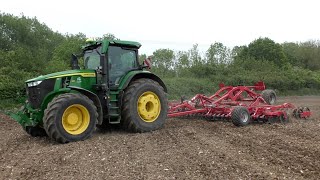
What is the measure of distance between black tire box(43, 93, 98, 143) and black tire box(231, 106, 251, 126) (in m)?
3.66

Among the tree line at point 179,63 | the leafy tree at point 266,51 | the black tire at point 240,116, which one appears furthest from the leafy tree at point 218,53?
the black tire at point 240,116

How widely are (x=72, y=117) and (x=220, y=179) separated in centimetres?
377

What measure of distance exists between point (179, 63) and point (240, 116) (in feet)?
83.6

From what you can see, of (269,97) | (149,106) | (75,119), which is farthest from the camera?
(269,97)

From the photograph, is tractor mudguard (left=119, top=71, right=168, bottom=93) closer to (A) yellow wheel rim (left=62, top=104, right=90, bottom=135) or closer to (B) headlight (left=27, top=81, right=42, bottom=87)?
(A) yellow wheel rim (left=62, top=104, right=90, bottom=135)

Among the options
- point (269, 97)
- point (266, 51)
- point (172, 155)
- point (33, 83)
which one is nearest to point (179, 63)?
point (266, 51)

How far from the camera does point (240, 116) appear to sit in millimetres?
9586

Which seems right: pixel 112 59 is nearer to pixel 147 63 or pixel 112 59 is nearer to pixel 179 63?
pixel 147 63

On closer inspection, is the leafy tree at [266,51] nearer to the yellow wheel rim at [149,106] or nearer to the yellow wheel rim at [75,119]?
the yellow wheel rim at [149,106]

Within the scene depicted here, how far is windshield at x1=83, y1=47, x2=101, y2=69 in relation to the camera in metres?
8.73

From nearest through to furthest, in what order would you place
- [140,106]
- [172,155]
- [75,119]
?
[172,155], [75,119], [140,106]

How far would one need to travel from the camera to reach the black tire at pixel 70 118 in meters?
7.17

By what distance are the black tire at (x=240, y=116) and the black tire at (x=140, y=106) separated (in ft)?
5.93

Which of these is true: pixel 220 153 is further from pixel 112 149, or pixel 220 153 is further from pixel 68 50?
pixel 68 50
